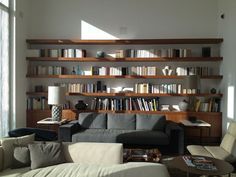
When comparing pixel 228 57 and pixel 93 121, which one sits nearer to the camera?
pixel 228 57

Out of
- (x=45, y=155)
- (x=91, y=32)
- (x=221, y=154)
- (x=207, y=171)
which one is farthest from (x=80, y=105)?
(x=207, y=171)

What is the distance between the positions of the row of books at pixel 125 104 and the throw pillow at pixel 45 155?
3222 mm

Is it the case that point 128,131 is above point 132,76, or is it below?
below

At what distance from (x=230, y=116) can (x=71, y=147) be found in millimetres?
3700

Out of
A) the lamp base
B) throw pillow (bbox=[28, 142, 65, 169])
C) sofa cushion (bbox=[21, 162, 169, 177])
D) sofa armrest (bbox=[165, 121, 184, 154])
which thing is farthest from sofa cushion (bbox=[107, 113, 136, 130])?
sofa cushion (bbox=[21, 162, 169, 177])

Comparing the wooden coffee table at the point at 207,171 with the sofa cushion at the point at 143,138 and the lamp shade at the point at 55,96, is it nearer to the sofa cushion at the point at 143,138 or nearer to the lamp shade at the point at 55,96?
the sofa cushion at the point at 143,138

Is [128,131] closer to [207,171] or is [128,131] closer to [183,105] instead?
[183,105]

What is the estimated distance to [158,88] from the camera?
7.00 metres

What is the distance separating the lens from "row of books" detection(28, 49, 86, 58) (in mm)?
7031

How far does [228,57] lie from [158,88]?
5.81 feet

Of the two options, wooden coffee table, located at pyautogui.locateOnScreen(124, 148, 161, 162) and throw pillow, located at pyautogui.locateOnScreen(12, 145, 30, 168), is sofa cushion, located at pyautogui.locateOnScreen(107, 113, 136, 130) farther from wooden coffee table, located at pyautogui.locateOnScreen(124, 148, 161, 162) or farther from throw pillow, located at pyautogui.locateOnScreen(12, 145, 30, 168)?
throw pillow, located at pyautogui.locateOnScreen(12, 145, 30, 168)

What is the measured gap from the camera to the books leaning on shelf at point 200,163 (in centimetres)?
355

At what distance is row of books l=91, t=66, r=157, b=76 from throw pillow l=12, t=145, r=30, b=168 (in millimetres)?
3615

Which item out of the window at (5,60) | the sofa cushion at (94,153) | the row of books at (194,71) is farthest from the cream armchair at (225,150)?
the window at (5,60)
